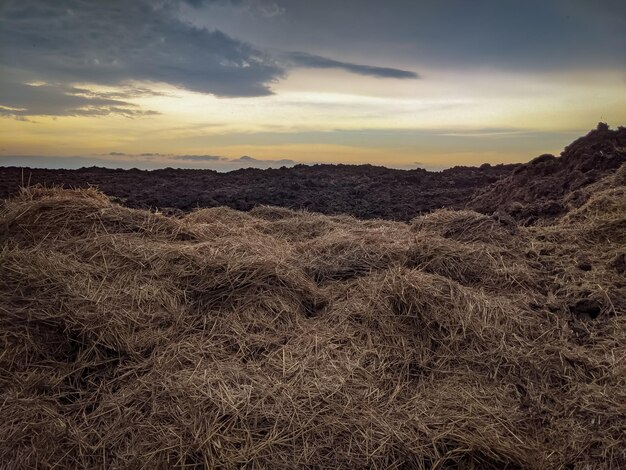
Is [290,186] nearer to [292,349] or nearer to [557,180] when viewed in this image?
[557,180]

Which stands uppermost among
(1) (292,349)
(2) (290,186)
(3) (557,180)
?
(3) (557,180)

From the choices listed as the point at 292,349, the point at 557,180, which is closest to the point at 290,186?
the point at 557,180

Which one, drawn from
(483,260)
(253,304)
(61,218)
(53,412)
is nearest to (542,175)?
(483,260)

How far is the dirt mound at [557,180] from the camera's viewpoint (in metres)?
7.12

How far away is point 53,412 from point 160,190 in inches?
334

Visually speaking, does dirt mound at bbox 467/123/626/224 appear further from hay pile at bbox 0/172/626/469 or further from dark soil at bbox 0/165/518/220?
hay pile at bbox 0/172/626/469

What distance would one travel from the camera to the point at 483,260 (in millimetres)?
4707

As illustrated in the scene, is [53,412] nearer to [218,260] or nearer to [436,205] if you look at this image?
[218,260]

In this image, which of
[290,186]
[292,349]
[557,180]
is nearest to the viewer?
[292,349]

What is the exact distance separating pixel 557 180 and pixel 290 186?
580 centimetres

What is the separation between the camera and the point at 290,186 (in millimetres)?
11727

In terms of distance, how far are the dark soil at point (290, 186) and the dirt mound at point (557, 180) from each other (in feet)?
3.73

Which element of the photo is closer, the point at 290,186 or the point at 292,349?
the point at 292,349

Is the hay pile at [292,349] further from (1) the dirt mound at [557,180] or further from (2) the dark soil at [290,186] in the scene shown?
(2) the dark soil at [290,186]
